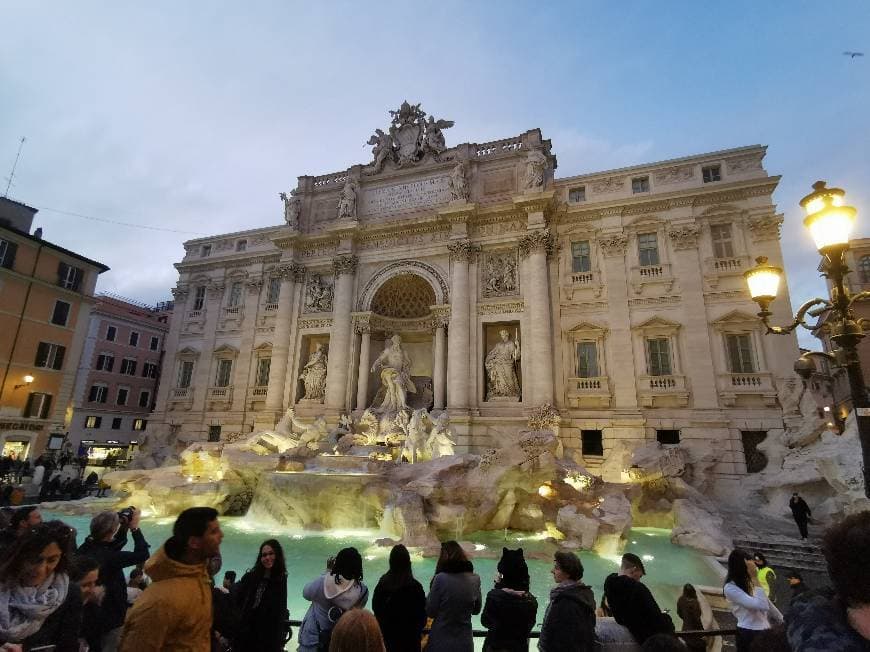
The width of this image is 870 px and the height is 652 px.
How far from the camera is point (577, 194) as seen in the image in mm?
20188

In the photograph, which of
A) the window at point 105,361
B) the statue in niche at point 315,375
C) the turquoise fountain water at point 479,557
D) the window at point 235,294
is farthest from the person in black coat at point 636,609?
the window at point 105,361

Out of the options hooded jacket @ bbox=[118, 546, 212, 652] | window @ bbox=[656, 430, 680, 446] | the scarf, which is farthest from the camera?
window @ bbox=[656, 430, 680, 446]

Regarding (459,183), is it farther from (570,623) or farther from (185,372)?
(570,623)

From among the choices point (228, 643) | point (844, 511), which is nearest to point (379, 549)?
point (228, 643)

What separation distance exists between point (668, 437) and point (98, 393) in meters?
35.5

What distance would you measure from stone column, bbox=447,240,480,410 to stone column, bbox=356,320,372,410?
3981 mm

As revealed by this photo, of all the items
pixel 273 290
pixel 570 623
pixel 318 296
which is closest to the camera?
pixel 570 623

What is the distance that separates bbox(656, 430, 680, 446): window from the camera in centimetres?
1641

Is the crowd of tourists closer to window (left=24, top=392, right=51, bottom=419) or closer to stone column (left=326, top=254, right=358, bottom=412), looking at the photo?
stone column (left=326, top=254, right=358, bottom=412)

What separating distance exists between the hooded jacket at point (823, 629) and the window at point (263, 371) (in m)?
23.5

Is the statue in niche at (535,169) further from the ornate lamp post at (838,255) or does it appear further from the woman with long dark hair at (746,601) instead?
the woman with long dark hair at (746,601)

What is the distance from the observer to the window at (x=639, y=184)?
760 inches

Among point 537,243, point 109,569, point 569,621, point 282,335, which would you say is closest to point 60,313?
point 282,335

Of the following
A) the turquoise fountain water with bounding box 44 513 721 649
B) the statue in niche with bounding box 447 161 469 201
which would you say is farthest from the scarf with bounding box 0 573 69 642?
the statue in niche with bounding box 447 161 469 201
